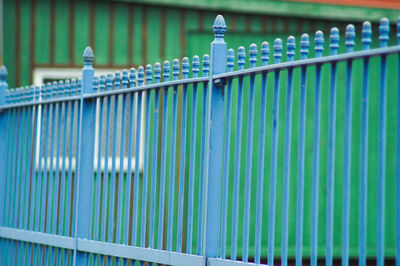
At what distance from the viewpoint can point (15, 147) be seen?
807 cm

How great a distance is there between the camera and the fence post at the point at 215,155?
201 inches

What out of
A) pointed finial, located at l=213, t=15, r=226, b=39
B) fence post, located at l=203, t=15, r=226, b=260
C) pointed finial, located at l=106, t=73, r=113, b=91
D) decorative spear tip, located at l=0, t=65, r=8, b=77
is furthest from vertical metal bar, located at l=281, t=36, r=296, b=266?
decorative spear tip, located at l=0, t=65, r=8, b=77

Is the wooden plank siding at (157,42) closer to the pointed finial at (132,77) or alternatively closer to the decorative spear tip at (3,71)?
the decorative spear tip at (3,71)

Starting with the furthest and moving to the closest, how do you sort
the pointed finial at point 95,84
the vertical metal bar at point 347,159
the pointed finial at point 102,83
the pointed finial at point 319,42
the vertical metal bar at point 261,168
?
the pointed finial at point 95,84 < the pointed finial at point 102,83 < the vertical metal bar at point 261,168 < the pointed finial at point 319,42 < the vertical metal bar at point 347,159

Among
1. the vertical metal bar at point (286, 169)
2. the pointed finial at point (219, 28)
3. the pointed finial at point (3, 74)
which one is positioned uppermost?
the pointed finial at point (3, 74)

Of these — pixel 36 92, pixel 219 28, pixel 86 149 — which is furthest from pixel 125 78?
pixel 36 92

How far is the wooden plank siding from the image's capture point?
1007cm

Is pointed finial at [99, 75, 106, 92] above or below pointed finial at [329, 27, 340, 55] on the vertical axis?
above

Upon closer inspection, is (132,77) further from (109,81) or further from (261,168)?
(261,168)

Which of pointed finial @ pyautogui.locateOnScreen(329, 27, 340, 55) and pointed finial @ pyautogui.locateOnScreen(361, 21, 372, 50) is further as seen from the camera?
pointed finial @ pyautogui.locateOnScreen(329, 27, 340, 55)

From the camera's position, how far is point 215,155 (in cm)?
514

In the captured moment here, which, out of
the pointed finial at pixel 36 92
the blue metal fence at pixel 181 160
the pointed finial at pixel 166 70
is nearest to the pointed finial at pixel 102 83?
the blue metal fence at pixel 181 160

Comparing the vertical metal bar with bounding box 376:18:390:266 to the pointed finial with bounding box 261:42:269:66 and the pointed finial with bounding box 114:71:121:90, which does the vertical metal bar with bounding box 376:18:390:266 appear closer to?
the pointed finial with bounding box 261:42:269:66

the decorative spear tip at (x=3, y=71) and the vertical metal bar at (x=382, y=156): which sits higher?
the decorative spear tip at (x=3, y=71)
